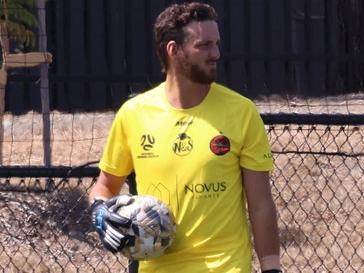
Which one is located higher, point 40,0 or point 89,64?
point 40,0

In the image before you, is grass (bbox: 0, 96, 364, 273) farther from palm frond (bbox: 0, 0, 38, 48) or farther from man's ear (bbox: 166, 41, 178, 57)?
man's ear (bbox: 166, 41, 178, 57)

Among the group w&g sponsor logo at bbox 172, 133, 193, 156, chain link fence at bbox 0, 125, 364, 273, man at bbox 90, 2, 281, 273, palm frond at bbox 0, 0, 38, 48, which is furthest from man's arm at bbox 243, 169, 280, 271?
palm frond at bbox 0, 0, 38, 48

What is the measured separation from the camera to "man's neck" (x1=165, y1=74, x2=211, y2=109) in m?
A: 4.54

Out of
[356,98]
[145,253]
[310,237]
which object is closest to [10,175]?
[145,253]

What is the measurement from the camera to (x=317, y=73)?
14656 mm

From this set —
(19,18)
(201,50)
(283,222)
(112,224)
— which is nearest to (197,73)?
(201,50)

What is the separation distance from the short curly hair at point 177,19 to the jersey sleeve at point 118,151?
0.32 meters

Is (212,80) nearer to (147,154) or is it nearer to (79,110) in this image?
(147,154)

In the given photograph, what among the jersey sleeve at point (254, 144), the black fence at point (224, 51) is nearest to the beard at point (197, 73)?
the jersey sleeve at point (254, 144)

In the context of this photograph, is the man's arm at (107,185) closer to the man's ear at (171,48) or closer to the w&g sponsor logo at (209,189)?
the w&g sponsor logo at (209,189)

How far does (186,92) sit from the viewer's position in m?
4.54

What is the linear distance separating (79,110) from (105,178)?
849cm

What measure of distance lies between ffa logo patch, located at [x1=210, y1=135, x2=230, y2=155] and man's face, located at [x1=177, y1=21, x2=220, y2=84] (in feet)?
0.65

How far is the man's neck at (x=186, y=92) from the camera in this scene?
14.9ft
